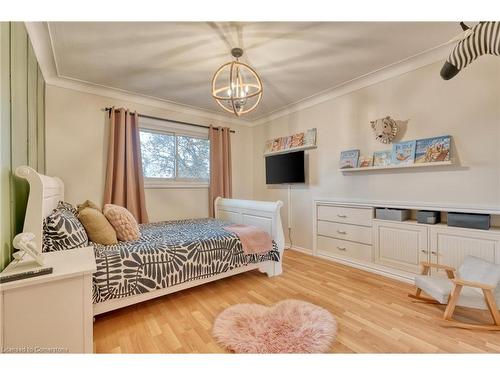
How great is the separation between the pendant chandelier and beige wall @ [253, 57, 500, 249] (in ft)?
4.20

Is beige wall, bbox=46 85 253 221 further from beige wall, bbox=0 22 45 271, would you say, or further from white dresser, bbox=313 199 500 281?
white dresser, bbox=313 199 500 281

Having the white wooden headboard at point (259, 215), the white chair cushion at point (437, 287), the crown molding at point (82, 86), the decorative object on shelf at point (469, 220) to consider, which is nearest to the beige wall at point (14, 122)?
the crown molding at point (82, 86)

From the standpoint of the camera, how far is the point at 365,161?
2.86 m

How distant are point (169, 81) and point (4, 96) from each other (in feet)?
5.98

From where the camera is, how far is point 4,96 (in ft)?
4.26

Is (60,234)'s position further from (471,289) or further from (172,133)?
(471,289)

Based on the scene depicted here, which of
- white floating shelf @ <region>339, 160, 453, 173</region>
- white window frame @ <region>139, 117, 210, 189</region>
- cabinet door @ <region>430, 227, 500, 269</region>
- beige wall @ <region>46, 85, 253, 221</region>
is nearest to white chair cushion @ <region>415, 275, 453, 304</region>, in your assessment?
cabinet door @ <region>430, 227, 500, 269</region>

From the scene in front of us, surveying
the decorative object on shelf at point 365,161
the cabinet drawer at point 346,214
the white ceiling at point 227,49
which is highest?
the white ceiling at point 227,49

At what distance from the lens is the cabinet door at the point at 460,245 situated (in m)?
1.95

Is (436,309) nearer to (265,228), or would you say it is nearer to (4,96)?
(265,228)

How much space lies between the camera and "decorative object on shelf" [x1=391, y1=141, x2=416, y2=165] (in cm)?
244

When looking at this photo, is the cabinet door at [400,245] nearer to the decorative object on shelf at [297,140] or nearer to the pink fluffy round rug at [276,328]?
the pink fluffy round rug at [276,328]

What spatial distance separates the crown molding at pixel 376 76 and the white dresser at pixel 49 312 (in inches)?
130

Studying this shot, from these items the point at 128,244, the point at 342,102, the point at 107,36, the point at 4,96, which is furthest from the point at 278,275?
the point at 107,36
